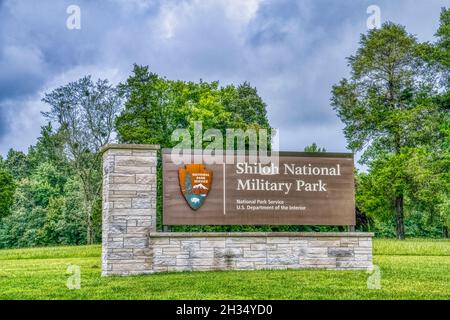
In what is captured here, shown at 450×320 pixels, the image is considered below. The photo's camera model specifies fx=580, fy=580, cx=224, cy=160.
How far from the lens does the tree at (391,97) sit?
36250 millimetres

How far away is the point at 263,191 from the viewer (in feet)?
40.5

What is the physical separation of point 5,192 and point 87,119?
9.29 metres

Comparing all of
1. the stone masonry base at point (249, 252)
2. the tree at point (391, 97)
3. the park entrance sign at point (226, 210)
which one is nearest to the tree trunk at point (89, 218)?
the tree at point (391, 97)

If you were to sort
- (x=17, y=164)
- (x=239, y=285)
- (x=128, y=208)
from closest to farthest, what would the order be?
1. (x=239, y=285)
2. (x=128, y=208)
3. (x=17, y=164)

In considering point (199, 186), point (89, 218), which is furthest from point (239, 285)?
point (89, 218)

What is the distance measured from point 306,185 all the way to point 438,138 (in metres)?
26.6

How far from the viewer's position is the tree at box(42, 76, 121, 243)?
139 feet

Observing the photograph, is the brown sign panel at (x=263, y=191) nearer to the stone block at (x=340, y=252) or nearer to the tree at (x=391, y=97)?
the stone block at (x=340, y=252)

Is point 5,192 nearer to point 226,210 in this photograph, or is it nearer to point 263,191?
point 226,210

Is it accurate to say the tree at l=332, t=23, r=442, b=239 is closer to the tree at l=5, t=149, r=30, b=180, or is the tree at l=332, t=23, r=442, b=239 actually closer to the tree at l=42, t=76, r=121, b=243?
the tree at l=42, t=76, r=121, b=243

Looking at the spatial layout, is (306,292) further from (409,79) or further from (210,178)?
(409,79)

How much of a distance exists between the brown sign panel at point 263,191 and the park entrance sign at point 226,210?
0.07 ft

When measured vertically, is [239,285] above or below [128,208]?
below
